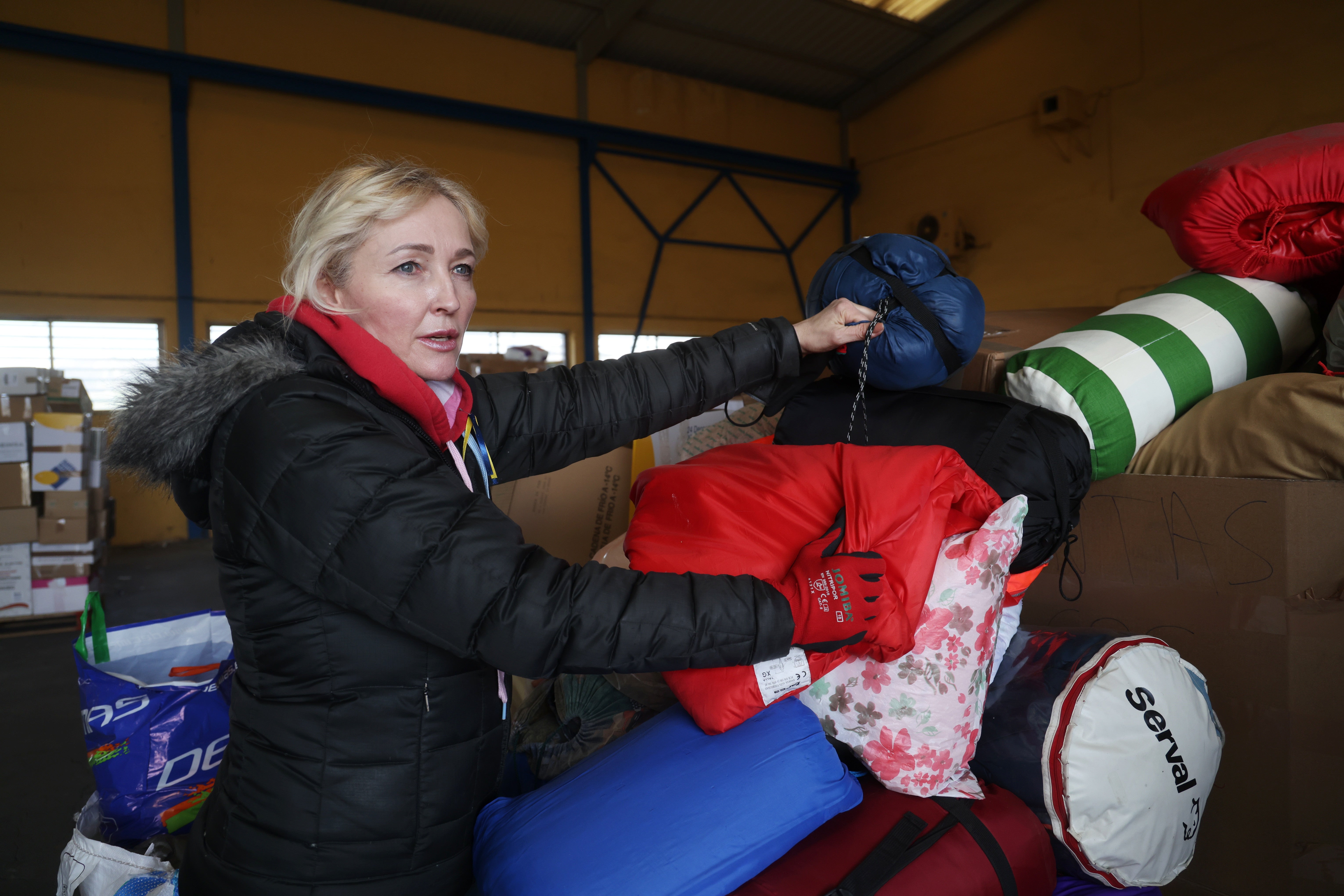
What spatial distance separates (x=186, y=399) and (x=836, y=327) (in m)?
0.96

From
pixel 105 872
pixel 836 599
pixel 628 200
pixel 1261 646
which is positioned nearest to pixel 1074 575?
pixel 1261 646

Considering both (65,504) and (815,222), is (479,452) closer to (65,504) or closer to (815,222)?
(65,504)

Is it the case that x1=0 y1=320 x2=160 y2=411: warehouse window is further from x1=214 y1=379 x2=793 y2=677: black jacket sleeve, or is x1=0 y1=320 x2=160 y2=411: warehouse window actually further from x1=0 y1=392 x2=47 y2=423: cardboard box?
x1=214 y1=379 x2=793 y2=677: black jacket sleeve

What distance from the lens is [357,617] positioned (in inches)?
33.0

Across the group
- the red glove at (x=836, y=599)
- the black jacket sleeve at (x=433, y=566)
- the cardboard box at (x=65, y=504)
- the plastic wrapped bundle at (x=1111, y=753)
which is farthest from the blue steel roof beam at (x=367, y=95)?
the plastic wrapped bundle at (x=1111, y=753)

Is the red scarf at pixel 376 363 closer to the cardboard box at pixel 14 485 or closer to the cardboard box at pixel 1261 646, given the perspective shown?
the cardboard box at pixel 1261 646

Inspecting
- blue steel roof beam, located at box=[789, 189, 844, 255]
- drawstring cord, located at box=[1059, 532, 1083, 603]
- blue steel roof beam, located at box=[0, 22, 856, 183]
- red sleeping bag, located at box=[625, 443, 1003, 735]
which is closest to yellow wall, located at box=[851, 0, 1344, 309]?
blue steel roof beam, located at box=[789, 189, 844, 255]

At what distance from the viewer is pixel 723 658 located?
2.71 ft

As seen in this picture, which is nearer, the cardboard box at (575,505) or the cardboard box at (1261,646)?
the cardboard box at (1261,646)

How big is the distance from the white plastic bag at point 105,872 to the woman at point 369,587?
144 millimetres

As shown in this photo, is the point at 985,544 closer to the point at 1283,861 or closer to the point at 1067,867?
the point at 1067,867

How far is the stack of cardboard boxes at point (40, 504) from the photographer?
163 inches

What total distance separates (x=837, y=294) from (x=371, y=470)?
2.83 feet

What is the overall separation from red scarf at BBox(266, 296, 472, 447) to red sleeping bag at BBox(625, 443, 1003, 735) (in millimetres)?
351
